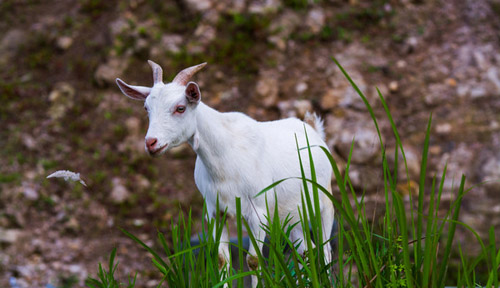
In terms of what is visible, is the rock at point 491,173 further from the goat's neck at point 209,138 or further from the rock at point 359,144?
the goat's neck at point 209,138

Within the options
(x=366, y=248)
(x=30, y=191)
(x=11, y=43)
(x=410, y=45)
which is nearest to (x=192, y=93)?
(x=366, y=248)

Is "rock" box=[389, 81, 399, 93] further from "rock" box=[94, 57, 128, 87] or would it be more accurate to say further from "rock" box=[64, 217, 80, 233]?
"rock" box=[64, 217, 80, 233]

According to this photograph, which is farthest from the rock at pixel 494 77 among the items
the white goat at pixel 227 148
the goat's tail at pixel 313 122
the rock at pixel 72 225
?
the rock at pixel 72 225

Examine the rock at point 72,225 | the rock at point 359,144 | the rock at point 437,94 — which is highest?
the rock at point 437,94

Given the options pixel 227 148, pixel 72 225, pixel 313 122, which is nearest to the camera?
pixel 227 148

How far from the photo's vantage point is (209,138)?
116 inches

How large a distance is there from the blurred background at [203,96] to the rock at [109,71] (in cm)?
2

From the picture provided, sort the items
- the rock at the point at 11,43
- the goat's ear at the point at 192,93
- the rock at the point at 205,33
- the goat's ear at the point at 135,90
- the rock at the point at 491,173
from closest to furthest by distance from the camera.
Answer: the goat's ear at the point at 192,93, the goat's ear at the point at 135,90, the rock at the point at 491,173, the rock at the point at 205,33, the rock at the point at 11,43

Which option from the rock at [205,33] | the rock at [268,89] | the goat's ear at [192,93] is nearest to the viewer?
the goat's ear at [192,93]

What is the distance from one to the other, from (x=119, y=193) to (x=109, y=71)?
175 cm

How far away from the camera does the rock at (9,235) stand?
593cm

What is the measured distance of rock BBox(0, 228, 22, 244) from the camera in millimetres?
5930

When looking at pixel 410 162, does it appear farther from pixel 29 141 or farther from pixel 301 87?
pixel 29 141

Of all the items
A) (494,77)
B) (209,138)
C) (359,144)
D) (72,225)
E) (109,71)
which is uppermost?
(209,138)
